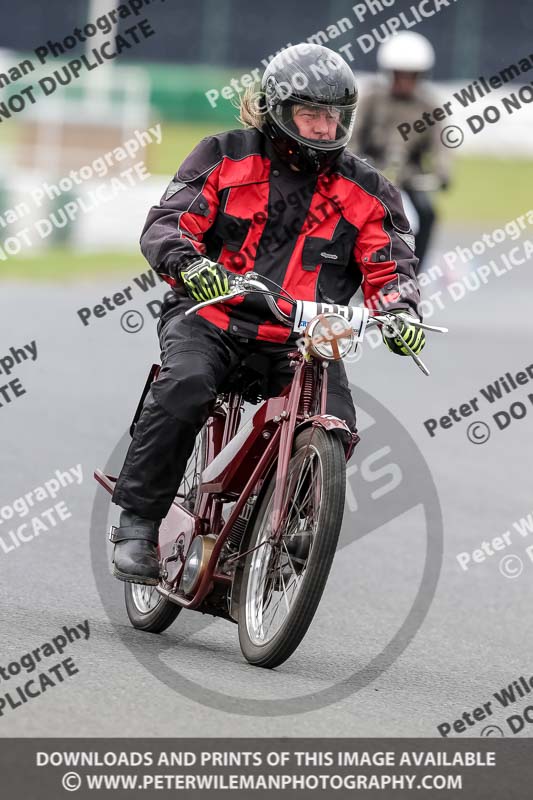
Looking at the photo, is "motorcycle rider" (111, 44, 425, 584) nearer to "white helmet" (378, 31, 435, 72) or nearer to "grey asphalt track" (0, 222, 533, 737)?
"grey asphalt track" (0, 222, 533, 737)

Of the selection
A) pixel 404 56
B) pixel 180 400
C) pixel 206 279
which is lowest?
pixel 180 400

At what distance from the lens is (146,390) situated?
6.27 metres

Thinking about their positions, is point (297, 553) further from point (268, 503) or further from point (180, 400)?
point (180, 400)

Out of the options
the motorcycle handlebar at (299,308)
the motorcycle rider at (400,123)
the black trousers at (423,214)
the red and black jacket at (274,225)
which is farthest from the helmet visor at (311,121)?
the black trousers at (423,214)

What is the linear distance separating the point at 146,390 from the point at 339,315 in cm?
104

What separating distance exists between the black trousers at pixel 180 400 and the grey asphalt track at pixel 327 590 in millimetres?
533

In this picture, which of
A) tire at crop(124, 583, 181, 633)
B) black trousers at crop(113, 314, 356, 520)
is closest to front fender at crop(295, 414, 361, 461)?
black trousers at crop(113, 314, 356, 520)

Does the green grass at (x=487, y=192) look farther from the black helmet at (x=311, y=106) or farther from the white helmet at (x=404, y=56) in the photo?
the black helmet at (x=311, y=106)

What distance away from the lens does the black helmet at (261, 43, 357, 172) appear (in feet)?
19.4

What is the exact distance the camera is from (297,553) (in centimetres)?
548

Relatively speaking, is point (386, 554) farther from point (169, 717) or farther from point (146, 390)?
point (169, 717)

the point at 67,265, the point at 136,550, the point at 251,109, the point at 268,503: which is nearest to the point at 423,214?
the point at 67,265

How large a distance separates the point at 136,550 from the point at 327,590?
159 centimetres
